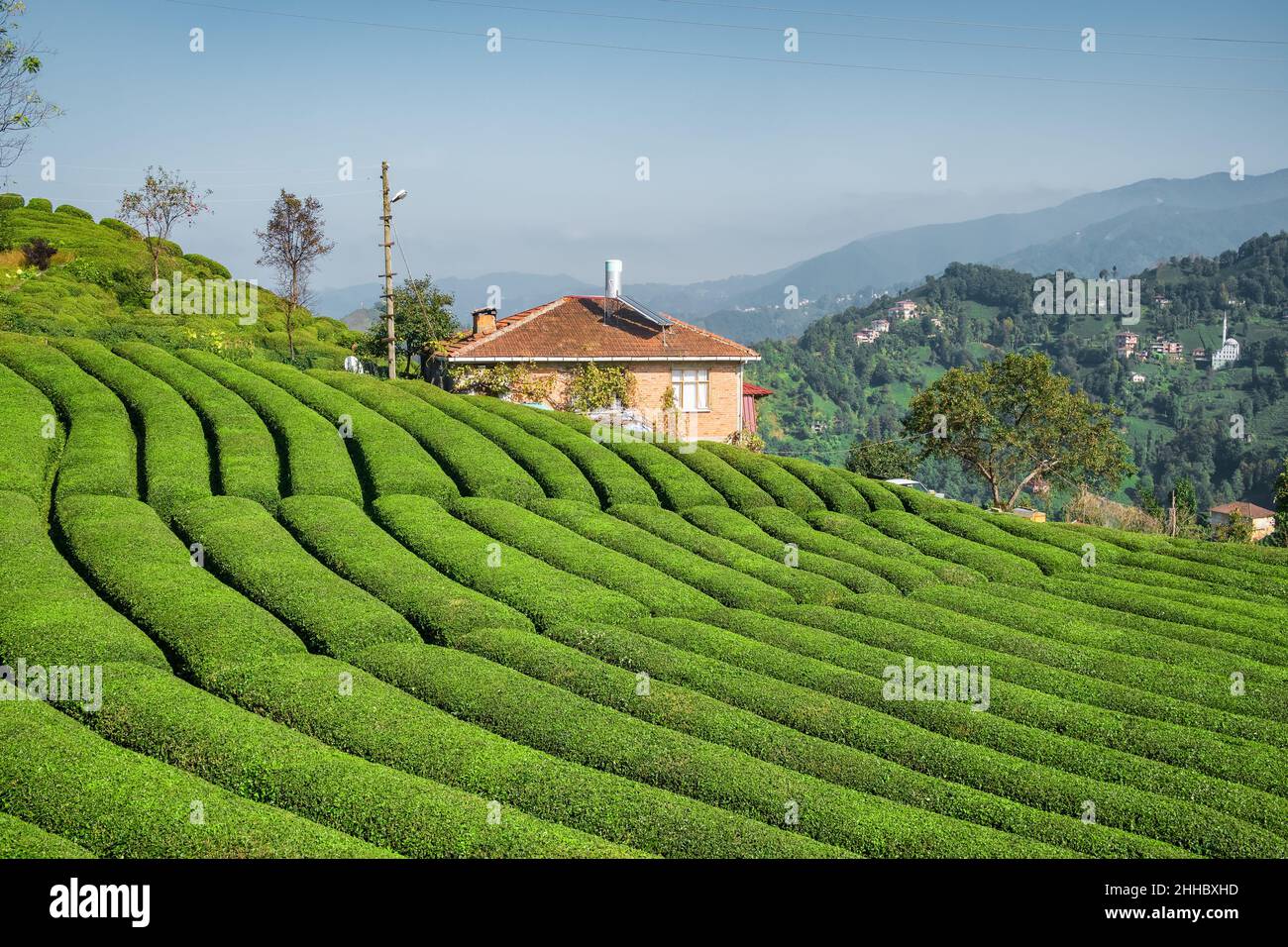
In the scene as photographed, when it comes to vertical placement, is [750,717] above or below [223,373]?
below

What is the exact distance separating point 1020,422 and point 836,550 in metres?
29.3

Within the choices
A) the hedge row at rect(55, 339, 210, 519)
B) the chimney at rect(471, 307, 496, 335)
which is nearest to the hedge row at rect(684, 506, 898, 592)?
the hedge row at rect(55, 339, 210, 519)

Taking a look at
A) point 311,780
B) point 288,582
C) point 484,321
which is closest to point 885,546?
point 288,582

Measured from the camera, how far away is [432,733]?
16156 mm

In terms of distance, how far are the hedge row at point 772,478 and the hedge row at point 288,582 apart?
53.9ft

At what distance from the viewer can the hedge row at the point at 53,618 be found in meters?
17.2

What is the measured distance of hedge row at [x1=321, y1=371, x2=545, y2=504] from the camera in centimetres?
3089

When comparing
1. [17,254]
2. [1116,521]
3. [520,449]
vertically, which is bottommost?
[1116,521]

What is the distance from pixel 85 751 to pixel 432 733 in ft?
15.7

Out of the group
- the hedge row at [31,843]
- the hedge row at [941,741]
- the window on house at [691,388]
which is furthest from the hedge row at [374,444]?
the hedge row at [31,843]

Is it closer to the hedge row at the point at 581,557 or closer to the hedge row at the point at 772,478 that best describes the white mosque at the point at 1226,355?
the hedge row at the point at 772,478
